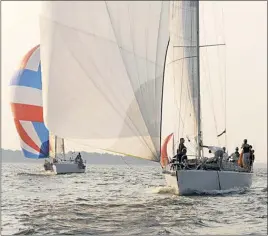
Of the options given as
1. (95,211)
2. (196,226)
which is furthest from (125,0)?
(95,211)

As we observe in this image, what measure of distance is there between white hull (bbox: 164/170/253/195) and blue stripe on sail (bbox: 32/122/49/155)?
19.8m

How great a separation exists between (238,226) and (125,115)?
123 inches

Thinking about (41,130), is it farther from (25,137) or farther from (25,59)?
(25,59)

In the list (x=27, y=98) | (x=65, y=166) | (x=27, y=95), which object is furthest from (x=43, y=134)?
(x=27, y=95)

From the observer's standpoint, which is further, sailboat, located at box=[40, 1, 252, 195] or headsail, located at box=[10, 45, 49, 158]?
headsail, located at box=[10, 45, 49, 158]

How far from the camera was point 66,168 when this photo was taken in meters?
38.4

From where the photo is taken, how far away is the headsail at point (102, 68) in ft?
28.2

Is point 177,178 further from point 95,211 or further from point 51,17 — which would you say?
point 51,17

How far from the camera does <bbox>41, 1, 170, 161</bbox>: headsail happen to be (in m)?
8.59

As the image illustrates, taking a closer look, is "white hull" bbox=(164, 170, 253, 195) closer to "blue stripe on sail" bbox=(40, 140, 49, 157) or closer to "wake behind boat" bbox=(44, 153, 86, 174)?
"wake behind boat" bbox=(44, 153, 86, 174)

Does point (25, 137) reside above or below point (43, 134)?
below

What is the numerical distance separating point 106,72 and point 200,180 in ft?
26.9

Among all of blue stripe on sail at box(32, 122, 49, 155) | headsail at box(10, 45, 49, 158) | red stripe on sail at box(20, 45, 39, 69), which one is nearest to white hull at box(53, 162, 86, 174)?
blue stripe on sail at box(32, 122, 49, 155)

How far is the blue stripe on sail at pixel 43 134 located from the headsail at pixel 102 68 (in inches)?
1054
